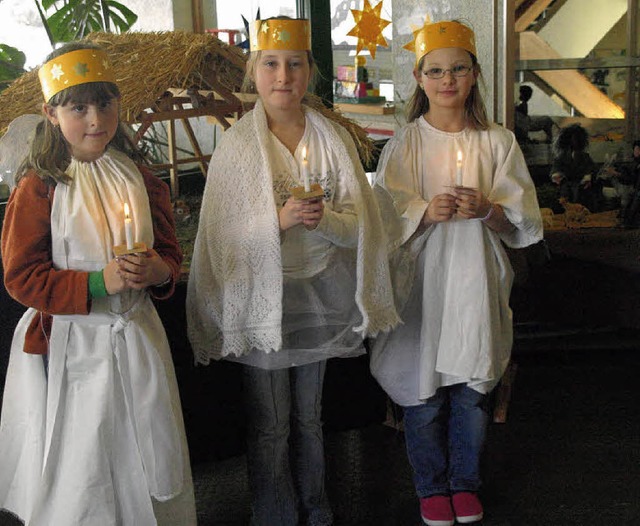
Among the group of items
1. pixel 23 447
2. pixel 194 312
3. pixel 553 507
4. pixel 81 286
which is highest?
pixel 81 286

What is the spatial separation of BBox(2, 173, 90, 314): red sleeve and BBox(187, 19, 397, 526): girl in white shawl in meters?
0.42

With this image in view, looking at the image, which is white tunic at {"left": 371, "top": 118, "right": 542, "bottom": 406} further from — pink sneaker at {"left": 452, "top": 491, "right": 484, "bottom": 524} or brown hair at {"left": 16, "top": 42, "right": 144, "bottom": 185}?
brown hair at {"left": 16, "top": 42, "right": 144, "bottom": 185}

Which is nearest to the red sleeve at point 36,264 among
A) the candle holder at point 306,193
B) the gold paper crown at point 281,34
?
the candle holder at point 306,193

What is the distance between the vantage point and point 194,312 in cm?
251

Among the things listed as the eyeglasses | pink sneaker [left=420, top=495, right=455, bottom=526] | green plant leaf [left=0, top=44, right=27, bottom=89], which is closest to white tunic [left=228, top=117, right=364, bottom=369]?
the eyeglasses

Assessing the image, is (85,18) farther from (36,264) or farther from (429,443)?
(429,443)

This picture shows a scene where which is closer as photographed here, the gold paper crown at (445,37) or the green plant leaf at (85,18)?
the gold paper crown at (445,37)

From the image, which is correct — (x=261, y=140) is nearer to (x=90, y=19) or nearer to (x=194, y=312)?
(x=194, y=312)

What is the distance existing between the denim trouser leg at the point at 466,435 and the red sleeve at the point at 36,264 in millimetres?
1222

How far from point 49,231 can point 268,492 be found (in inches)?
40.3

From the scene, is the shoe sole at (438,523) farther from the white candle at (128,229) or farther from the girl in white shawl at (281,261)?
the white candle at (128,229)

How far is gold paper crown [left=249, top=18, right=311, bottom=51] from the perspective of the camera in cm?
236

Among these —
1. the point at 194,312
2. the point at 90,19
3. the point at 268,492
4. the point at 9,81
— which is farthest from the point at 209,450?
the point at 90,19

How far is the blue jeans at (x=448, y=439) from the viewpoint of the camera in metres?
2.76
